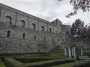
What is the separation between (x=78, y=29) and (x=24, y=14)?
32200 mm

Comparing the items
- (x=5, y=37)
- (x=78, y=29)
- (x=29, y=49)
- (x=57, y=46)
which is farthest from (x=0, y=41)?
(x=78, y=29)

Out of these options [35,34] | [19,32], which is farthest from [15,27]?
[35,34]

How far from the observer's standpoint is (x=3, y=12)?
31.9 metres

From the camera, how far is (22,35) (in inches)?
1277

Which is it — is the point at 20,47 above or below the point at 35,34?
below

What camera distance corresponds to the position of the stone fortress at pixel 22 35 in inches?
1126

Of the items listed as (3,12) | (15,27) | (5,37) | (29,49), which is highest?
(3,12)

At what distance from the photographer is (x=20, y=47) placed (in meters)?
30.5

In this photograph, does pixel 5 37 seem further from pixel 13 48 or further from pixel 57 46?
pixel 57 46

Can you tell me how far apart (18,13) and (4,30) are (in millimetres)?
8127

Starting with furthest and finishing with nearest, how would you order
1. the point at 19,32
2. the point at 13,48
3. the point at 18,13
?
the point at 18,13 < the point at 19,32 < the point at 13,48

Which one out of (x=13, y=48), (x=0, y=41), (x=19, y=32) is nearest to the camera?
(x=0, y=41)

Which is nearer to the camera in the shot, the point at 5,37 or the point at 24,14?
the point at 5,37

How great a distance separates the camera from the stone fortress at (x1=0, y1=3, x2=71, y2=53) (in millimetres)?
28609
